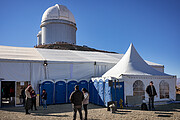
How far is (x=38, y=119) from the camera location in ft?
26.3

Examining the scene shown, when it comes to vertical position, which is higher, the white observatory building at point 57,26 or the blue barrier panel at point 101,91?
the white observatory building at point 57,26

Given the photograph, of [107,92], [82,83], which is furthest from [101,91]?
[82,83]

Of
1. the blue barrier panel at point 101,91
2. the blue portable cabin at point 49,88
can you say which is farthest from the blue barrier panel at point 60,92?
the blue barrier panel at point 101,91

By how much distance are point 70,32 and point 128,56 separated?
2067 cm

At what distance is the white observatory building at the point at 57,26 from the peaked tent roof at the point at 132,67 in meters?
19.7

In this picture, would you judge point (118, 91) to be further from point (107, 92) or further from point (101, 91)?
point (101, 91)

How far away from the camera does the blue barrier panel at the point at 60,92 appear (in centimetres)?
1351

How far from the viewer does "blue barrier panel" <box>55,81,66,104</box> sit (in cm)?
1351

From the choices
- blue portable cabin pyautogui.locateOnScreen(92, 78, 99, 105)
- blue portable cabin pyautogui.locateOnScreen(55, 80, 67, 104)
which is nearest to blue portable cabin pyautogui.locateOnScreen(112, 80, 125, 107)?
blue portable cabin pyautogui.locateOnScreen(92, 78, 99, 105)

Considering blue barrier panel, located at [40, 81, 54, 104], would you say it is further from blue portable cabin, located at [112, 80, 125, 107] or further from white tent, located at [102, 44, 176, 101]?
blue portable cabin, located at [112, 80, 125, 107]

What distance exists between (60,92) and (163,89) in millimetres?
8115

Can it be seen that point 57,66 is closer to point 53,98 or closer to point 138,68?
point 53,98

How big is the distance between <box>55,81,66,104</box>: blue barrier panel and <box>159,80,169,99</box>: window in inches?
301

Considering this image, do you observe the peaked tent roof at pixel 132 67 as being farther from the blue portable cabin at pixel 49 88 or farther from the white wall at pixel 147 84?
the blue portable cabin at pixel 49 88
